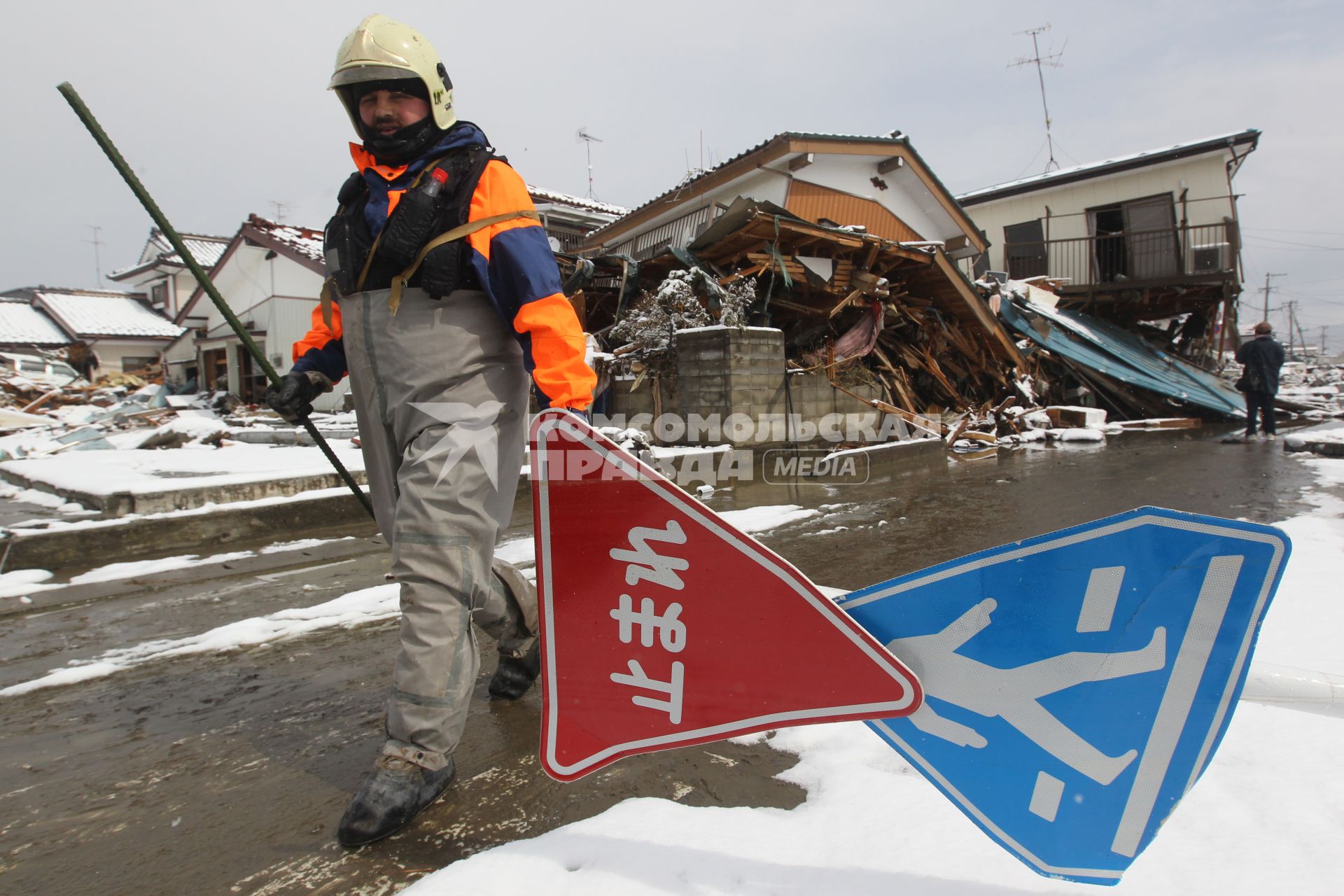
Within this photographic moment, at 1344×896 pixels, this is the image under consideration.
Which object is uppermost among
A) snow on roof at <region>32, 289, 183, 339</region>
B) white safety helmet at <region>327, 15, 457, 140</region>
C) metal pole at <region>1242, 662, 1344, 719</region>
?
snow on roof at <region>32, 289, 183, 339</region>

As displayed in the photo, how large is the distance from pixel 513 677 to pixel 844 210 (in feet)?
43.6

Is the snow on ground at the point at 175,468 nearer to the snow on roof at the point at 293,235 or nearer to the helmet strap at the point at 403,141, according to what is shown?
the helmet strap at the point at 403,141

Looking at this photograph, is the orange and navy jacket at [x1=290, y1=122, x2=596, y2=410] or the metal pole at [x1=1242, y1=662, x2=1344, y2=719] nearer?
the metal pole at [x1=1242, y1=662, x2=1344, y2=719]

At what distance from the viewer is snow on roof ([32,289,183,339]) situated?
89.5ft

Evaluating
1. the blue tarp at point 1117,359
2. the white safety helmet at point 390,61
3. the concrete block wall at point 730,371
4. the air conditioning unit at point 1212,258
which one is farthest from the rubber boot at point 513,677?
the air conditioning unit at point 1212,258

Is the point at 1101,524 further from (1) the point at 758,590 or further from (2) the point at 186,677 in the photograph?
(2) the point at 186,677

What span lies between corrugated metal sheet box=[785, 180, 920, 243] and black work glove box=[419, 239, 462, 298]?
1138 centimetres

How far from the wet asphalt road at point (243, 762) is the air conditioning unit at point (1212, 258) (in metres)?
19.9

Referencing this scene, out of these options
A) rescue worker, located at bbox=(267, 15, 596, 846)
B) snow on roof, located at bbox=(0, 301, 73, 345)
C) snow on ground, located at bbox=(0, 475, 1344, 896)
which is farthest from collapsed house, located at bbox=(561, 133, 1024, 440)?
snow on roof, located at bbox=(0, 301, 73, 345)

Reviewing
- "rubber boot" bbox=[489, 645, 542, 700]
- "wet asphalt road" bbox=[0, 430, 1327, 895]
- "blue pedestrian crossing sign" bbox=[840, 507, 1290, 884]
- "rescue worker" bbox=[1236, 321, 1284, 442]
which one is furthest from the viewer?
"rescue worker" bbox=[1236, 321, 1284, 442]

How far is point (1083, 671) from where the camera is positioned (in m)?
1.16

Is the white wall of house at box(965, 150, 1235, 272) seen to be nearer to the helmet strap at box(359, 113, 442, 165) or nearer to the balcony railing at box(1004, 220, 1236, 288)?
the balcony railing at box(1004, 220, 1236, 288)

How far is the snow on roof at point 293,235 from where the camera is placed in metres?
18.0

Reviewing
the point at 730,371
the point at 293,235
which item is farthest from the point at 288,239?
the point at 730,371
